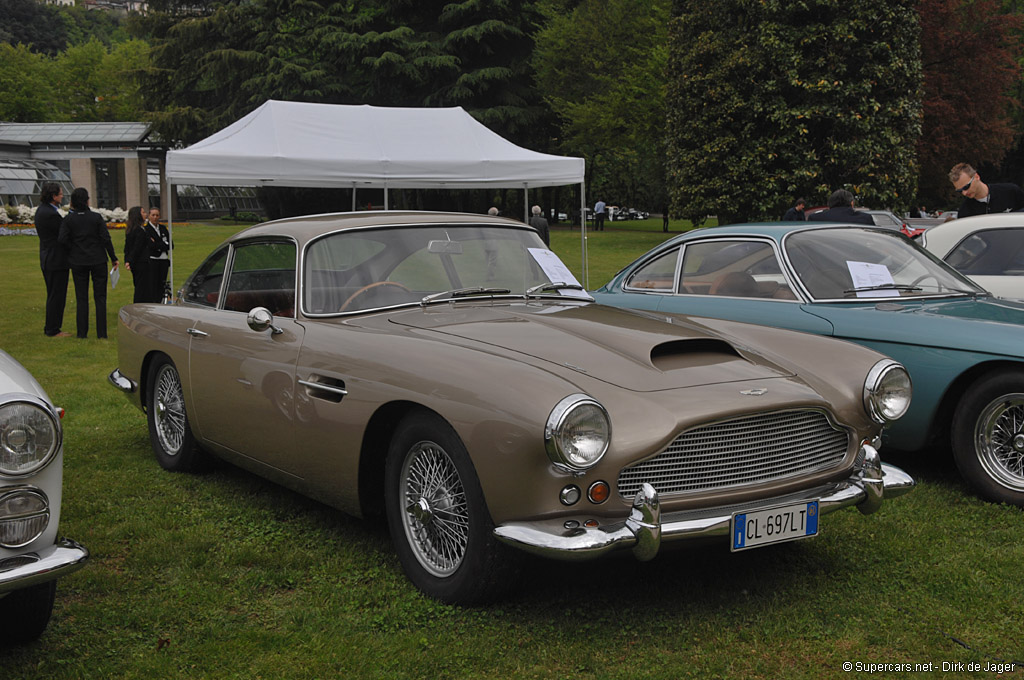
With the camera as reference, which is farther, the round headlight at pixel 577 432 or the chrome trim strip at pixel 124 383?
the chrome trim strip at pixel 124 383

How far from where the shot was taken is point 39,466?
2.85 m

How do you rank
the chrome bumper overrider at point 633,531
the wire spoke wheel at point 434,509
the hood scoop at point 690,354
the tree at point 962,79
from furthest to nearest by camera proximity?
the tree at point 962,79 < the hood scoop at point 690,354 < the wire spoke wheel at point 434,509 < the chrome bumper overrider at point 633,531

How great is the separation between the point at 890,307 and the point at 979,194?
190 inches

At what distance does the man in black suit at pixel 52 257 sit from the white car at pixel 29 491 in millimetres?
9506

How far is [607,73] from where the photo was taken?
135 ft

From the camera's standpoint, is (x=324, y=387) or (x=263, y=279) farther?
(x=263, y=279)

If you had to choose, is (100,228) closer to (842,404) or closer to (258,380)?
(258,380)

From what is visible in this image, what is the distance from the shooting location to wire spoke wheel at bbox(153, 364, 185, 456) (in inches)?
215

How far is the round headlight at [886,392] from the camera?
3.91 meters

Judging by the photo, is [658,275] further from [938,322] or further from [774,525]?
[774,525]

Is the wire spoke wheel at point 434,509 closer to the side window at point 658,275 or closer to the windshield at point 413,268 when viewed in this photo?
the windshield at point 413,268

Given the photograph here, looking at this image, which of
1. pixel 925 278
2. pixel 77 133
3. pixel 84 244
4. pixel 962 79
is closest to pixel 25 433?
pixel 925 278

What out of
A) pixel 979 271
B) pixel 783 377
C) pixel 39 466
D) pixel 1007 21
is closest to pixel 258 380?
pixel 39 466

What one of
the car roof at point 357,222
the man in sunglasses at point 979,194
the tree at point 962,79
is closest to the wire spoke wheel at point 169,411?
the car roof at point 357,222
